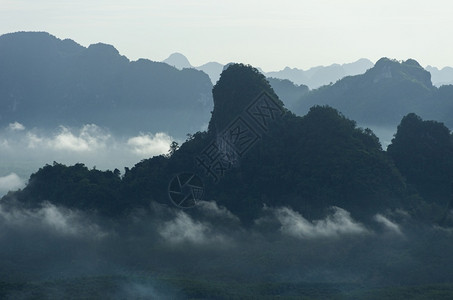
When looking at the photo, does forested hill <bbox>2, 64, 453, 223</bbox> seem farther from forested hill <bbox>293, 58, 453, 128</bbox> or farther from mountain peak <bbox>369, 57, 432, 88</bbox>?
mountain peak <bbox>369, 57, 432, 88</bbox>

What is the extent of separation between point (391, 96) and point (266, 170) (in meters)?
89.5

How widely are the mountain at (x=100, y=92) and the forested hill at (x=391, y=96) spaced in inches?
1931

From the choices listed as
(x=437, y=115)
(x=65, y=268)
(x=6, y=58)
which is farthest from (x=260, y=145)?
(x=6, y=58)

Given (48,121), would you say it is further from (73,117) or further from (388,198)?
(388,198)

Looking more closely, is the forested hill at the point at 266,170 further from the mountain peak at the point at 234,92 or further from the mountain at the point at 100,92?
the mountain at the point at 100,92

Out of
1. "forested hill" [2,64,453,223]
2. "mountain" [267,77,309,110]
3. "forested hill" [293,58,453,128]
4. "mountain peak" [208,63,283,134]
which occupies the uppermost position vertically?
"mountain" [267,77,309,110]

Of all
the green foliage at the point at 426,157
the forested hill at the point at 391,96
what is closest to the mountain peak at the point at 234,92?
the green foliage at the point at 426,157

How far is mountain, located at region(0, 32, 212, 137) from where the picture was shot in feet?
569

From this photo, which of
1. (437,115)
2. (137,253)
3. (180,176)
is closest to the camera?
(137,253)

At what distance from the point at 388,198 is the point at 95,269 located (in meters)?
22.4

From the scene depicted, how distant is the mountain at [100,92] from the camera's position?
17350 centimetres

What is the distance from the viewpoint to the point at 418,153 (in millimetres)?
49812

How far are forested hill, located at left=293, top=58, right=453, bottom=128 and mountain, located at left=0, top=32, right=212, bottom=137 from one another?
49.0 meters

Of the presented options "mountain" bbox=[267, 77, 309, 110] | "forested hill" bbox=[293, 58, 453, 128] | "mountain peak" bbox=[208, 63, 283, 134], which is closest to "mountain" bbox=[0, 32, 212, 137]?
"mountain" bbox=[267, 77, 309, 110]
